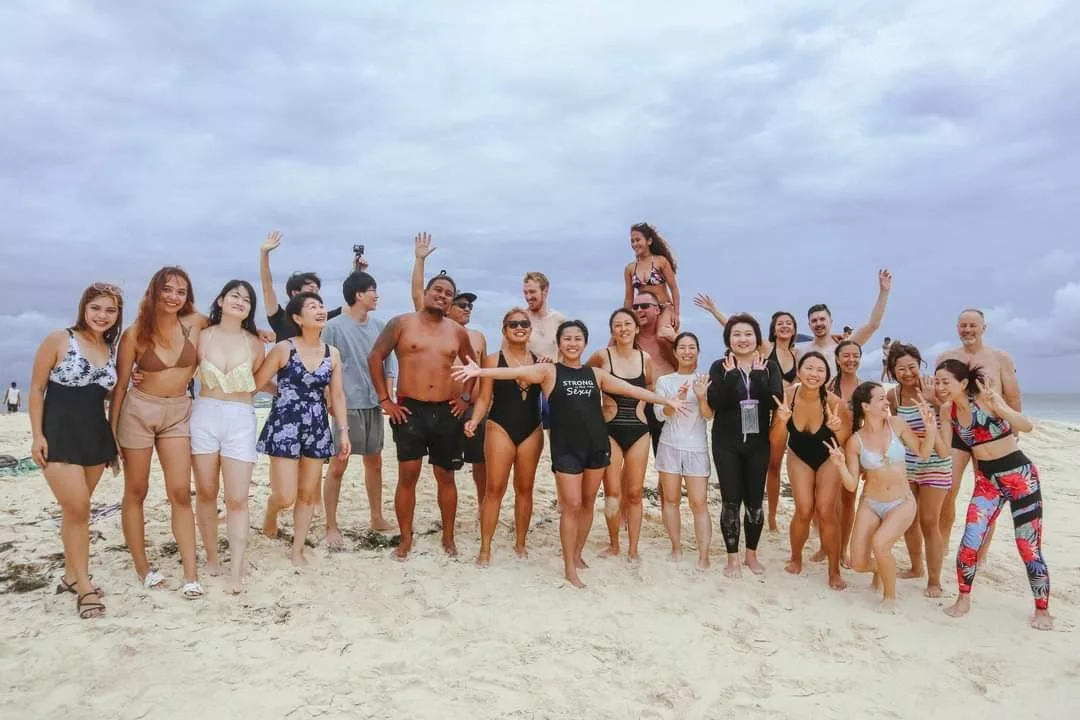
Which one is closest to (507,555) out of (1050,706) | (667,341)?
(667,341)

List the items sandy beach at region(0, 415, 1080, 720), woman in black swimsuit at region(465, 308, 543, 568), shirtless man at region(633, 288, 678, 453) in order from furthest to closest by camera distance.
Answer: shirtless man at region(633, 288, 678, 453) → woman in black swimsuit at region(465, 308, 543, 568) → sandy beach at region(0, 415, 1080, 720)

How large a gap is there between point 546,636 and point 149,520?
14.9ft

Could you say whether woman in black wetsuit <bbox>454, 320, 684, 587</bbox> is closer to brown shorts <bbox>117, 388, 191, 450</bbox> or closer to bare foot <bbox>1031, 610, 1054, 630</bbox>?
brown shorts <bbox>117, 388, 191, 450</bbox>

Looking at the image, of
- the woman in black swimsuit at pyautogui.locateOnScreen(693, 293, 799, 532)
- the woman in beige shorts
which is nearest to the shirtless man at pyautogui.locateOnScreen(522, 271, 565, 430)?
the woman in black swimsuit at pyautogui.locateOnScreen(693, 293, 799, 532)

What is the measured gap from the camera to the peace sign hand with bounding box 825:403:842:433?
552cm

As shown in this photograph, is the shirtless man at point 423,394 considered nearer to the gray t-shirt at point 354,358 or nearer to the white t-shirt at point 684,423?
the gray t-shirt at point 354,358

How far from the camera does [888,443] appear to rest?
18.0 feet

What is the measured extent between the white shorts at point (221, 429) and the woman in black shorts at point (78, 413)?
0.54 metres

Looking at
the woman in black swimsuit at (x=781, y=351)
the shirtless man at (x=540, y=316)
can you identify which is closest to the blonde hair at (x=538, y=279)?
the shirtless man at (x=540, y=316)

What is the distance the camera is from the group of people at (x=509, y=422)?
15.9ft

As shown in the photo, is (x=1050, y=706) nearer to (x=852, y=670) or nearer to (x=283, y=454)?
(x=852, y=670)

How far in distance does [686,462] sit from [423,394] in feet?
7.92

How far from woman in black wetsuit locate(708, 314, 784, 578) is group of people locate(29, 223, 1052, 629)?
0.7 inches

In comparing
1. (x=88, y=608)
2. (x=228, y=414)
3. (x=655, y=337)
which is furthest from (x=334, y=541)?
(x=655, y=337)
